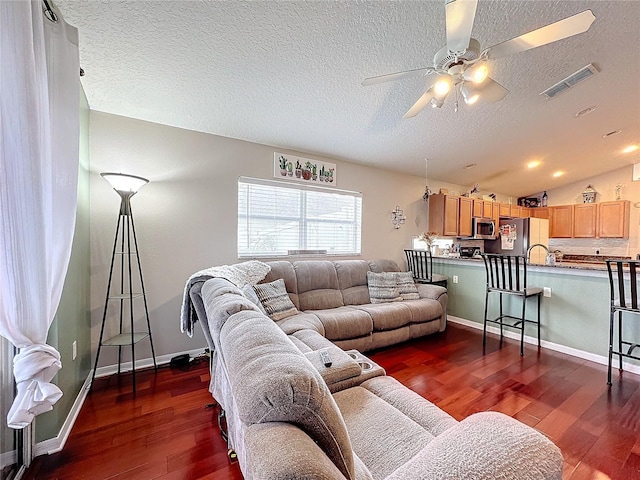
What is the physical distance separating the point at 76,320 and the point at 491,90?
359 cm

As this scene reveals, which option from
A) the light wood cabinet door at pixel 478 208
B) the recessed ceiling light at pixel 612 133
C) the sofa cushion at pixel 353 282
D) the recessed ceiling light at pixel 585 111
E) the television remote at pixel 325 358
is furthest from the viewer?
the light wood cabinet door at pixel 478 208

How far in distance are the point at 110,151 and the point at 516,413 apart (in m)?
4.07

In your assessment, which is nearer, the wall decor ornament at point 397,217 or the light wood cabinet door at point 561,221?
Answer: the wall decor ornament at point 397,217

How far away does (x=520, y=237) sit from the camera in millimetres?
4918

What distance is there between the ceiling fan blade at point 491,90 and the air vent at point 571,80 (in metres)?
1.13

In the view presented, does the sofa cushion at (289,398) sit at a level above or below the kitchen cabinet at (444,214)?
below

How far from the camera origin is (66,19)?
1.58 m

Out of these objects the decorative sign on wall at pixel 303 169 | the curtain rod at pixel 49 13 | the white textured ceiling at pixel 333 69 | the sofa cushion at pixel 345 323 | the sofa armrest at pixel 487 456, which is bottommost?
the sofa cushion at pixel 345 323

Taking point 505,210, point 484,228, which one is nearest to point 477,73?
point 484,228

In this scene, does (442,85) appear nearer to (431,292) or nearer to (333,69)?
(333,69)

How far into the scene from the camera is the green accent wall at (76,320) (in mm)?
1630

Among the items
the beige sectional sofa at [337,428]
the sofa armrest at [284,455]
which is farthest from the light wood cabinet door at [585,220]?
the sofa armrest at [284,455]

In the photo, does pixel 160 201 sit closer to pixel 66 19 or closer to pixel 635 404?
pixel 66 19

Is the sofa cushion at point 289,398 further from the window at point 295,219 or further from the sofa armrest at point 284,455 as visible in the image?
the window at point 295,219
